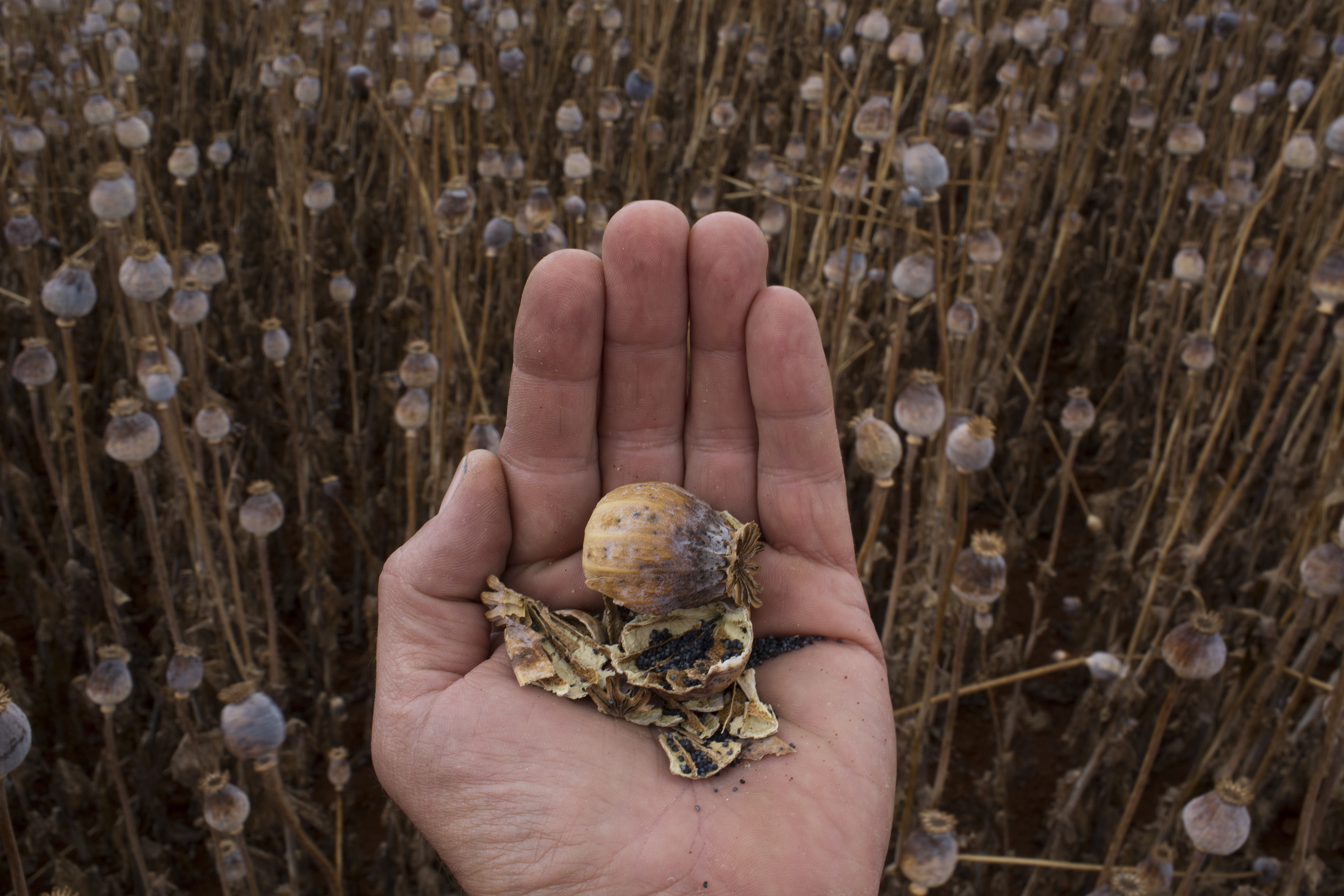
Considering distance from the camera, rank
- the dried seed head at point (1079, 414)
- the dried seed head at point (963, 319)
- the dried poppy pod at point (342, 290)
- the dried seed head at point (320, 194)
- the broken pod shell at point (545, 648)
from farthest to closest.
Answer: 1. the dried poppy pod at point (342, 290)
2. the dried seed head at point (320, 194)
3. the dried seed head at point (1079, 414)
4. the dried seed head at point (963, 319)
5. the broken pod shell at point (545, 648)

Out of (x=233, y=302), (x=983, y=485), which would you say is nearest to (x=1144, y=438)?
(x=983, y=485)

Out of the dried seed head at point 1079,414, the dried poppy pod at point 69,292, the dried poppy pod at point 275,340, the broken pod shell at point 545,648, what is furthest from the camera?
the dried seed head at point 1079,414

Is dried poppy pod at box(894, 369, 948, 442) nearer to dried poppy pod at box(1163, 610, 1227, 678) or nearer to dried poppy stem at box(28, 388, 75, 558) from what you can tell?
dried poppy pod at box(1163, 610, 1227, 678)

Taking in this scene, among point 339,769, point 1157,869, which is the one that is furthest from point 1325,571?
point 339,769

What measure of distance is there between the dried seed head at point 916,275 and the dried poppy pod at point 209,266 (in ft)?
5.20

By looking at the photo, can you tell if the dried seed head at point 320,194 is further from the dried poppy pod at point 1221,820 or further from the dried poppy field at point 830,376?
the dried poppy pod at point 1221,820

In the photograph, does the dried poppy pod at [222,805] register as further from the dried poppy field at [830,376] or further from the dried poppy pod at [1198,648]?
the dried poppy pod at [1198,648]

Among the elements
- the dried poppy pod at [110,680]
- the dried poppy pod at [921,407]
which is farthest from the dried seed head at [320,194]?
the dried poppy pod at [921,407]

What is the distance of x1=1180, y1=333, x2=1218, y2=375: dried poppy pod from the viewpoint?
2.16 m

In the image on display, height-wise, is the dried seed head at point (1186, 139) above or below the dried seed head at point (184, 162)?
above

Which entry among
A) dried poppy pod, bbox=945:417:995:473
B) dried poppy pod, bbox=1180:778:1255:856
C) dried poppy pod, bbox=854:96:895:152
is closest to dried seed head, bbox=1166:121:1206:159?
→ dried poppy pod, bbox=854:96:895:152

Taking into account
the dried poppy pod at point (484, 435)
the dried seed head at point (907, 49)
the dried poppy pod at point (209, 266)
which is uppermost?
the dried seed head at point (907, 49)

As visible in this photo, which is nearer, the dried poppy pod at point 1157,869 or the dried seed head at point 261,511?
the dried poppy pod at point 1157,869

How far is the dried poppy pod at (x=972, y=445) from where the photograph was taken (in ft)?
5.02
